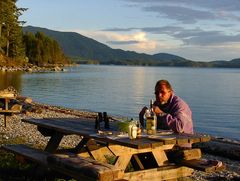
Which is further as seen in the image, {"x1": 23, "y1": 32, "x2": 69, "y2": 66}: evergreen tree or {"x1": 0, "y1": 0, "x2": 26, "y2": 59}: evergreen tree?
{"x1": 23, "y1": 32, "x2": 69, "y2": 66}: evergreen tree

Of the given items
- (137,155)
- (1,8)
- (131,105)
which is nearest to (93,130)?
(137,155)

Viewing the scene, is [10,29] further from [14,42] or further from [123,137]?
[123,137]

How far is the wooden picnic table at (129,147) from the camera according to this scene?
261 inches

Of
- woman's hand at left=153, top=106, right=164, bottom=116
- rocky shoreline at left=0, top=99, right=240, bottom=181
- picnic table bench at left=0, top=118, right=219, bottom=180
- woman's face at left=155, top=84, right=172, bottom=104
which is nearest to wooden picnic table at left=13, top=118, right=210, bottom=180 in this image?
picnic table bench at left=0, top=118, right=219, bottom=180

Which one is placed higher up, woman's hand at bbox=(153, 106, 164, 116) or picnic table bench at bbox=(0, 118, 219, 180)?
woman's hand at bbox=(153, 106, 164, 116)

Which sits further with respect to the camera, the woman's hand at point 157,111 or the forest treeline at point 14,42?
the forest treeline at point 14,42

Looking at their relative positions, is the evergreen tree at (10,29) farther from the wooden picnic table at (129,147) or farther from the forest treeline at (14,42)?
the wooden picnic table at (129,147)

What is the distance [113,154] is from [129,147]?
34.5 inches

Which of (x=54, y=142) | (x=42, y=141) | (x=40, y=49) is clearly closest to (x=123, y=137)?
(x=54, y=142)

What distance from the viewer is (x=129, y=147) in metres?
6.73

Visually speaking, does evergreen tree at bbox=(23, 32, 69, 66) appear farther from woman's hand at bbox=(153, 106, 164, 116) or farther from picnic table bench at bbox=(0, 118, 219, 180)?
woman's hand at bbox=(153, 106, 164, 116)

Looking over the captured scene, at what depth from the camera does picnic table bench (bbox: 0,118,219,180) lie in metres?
6.47

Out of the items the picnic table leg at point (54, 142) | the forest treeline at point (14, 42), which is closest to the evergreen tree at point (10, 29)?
the forest treeline at point (14, 42)

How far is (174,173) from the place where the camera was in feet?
25.2
